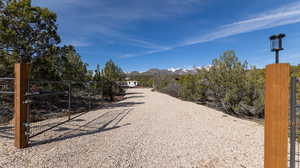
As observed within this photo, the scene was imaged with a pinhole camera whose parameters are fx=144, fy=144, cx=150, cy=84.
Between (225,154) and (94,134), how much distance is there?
347 cm

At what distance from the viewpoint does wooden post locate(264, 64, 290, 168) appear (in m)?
1.89

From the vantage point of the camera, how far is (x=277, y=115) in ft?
6.35

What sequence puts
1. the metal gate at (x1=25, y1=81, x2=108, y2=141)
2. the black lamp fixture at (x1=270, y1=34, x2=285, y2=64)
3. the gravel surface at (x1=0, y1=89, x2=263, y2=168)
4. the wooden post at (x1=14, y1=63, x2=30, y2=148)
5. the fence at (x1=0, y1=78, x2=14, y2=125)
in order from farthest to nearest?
the metal gate at (x1=25, y1=81, x2=108, y2=141), the fence at (x1=0, y1=78, x2=14, y2=125), the wooden post at (x1=14, y1=63, x2=30, y2=148), the gravel surface at (x1=0, y1=89, x2=263, y2=168), the black lamp fixture at (x1=270, y1=34, x2=285, y2=64)

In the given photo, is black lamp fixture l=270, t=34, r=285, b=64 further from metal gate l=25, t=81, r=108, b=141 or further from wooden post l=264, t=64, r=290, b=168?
metal gate l=25, t=81, r=108, b=141

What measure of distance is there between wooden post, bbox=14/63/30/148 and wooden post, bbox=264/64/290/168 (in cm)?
465

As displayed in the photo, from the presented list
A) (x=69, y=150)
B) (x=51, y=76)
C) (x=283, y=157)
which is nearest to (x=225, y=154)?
(x=283, y=157)

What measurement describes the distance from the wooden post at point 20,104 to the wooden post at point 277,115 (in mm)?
4650

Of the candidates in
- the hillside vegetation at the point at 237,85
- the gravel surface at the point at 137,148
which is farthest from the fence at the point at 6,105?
the hillside vegetation at the point at 237,85

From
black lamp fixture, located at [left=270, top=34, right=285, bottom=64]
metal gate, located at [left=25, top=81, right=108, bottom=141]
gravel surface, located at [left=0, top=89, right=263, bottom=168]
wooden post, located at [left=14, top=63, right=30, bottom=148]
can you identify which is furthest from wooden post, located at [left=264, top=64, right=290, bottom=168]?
metal gate, located at [left=25, top=81, right=108, bottom=141]

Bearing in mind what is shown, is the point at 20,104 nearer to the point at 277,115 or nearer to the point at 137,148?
the point at 137,148

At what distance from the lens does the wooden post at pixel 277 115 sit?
1895mm

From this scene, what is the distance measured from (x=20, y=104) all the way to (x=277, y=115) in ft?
15.6

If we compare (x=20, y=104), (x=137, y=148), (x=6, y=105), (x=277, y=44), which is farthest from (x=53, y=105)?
(x=277, y=44)

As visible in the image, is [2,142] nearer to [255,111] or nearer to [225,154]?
[225,154]
